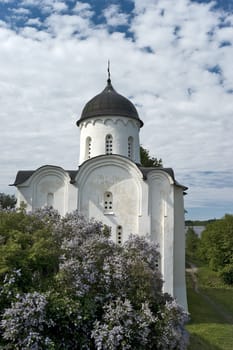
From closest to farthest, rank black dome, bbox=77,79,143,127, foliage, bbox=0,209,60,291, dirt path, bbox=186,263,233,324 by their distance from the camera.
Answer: foliage, bbox=0,209,60,291
black dome, bbox=77,79,143,127
dirt path, bbox=186,263,233,324

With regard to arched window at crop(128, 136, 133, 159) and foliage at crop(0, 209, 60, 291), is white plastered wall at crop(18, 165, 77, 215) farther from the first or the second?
foliage at crop(0, 209, 60, 291)

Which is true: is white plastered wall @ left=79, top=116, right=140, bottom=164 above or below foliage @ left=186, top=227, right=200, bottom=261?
above

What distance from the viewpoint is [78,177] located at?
591 inches

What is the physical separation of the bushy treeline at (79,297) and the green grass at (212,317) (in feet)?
18.3

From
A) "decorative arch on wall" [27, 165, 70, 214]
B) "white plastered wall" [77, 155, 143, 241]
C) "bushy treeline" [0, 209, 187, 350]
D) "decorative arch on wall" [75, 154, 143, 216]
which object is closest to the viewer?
"bushy treeline" [0, 209, 187, 350]

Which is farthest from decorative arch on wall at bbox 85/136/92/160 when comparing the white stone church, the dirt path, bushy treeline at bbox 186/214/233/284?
bushy treeline at bbox 186/214/233/284

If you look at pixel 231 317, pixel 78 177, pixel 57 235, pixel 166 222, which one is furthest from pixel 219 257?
pixel 57 235

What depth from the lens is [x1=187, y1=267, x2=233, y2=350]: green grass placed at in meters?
12.2

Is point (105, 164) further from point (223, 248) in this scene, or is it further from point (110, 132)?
point (223, 248)

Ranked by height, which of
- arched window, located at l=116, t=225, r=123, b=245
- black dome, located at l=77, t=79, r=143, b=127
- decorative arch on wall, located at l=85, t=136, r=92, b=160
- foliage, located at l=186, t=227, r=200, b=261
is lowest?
arched window, located at l=116, t=225, r=123, b=245

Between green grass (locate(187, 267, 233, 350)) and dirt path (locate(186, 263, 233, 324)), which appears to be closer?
green grass (locate(187, 267, 233, 350))

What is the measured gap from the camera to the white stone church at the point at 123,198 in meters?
14.6

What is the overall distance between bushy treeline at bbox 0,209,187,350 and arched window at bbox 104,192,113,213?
752 cm

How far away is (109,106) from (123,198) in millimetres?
5001
